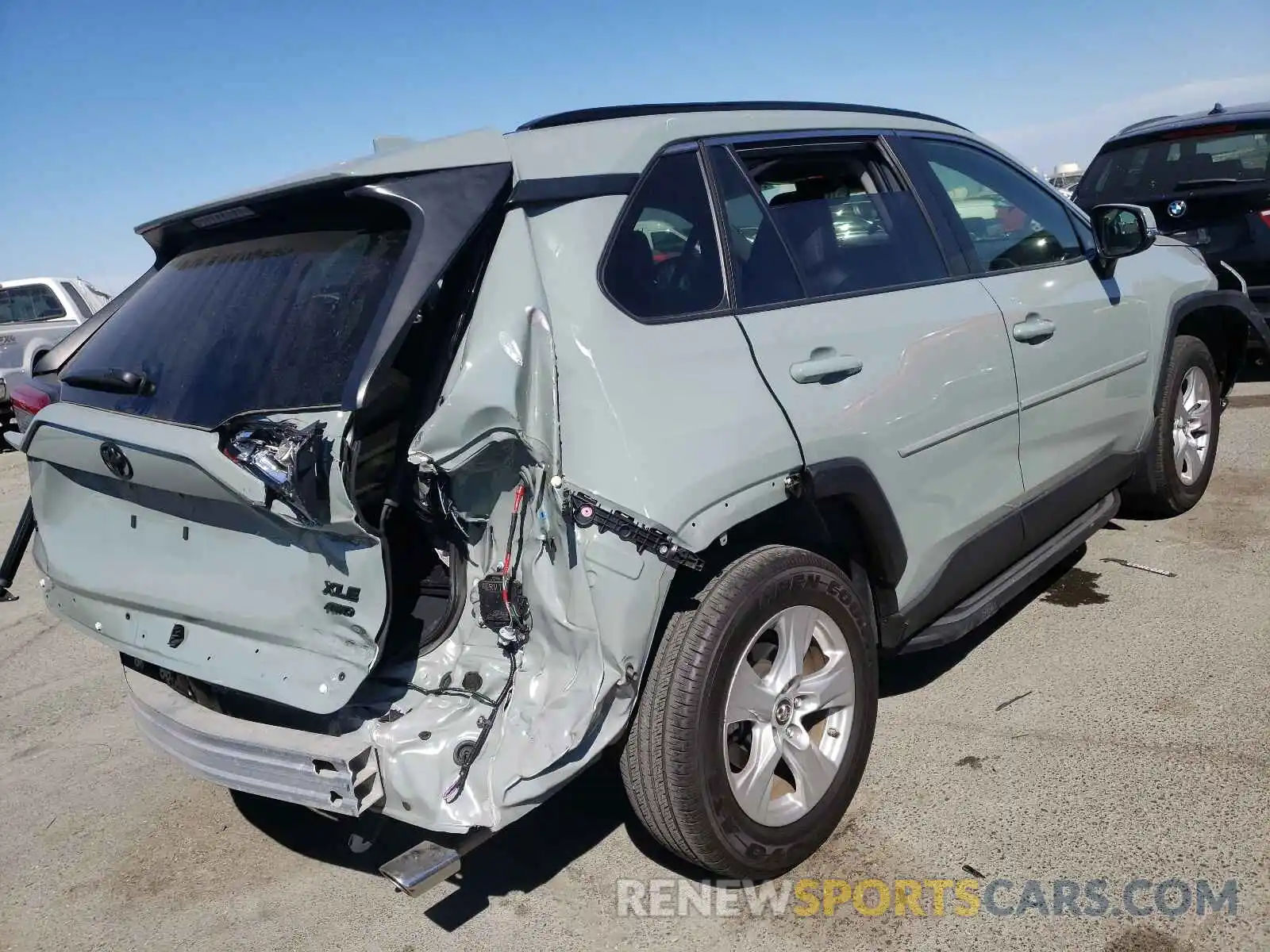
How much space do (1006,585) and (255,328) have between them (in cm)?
253

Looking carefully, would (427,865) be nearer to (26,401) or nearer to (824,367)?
(824,367)

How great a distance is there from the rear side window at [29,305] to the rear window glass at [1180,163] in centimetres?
1213

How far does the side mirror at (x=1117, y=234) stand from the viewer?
400 centimetres

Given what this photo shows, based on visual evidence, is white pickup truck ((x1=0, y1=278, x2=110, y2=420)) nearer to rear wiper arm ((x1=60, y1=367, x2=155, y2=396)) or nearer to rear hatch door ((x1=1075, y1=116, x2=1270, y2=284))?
rear wiper arm ((x1=60, y1=367, x2=155, y2=396))

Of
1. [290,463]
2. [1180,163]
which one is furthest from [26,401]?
[1180,163]

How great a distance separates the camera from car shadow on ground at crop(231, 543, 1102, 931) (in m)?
2.74

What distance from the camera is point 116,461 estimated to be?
2486 millimetres

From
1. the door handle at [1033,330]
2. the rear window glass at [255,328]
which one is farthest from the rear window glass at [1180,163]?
the rear window glass at [255,328]

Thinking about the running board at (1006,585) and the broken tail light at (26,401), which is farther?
the broken tail light at (26,401)

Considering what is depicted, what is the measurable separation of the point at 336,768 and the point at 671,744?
754mm

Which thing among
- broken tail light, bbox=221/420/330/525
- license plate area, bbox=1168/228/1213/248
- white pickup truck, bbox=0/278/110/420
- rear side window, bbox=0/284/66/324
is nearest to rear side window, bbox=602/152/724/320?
broken tail light, bbox=221/420/330/525

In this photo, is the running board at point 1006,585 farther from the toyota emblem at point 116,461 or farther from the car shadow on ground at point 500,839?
the toyota emblem at point 116,461

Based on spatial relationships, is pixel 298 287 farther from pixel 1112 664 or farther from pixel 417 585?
pixel 1112 664

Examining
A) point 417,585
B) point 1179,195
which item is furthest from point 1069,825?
point 1179,195
